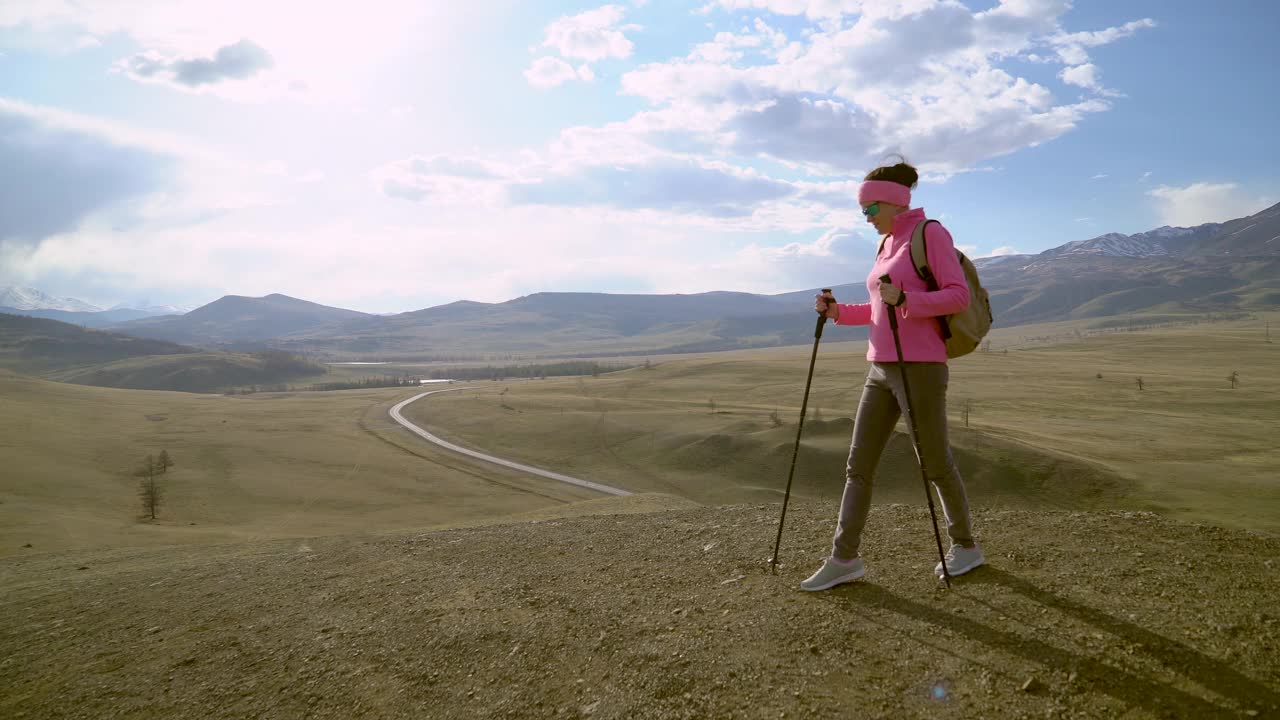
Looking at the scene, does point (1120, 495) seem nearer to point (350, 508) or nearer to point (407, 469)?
point (350, 508)

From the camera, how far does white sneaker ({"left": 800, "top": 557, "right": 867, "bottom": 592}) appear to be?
5.84 meters

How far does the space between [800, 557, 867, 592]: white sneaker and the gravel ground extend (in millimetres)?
118

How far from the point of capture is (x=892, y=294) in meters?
5.29

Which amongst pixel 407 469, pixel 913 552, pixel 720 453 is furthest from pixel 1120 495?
pixel 407 469

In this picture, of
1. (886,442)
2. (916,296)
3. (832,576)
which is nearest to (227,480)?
(832,576)

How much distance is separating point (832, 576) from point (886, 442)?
1243mm

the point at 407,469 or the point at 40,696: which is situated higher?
the point at 40,696

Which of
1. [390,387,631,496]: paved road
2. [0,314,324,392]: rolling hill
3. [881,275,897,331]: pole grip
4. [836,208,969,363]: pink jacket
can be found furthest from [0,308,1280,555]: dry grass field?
[0,314,324,392]: rolling hill

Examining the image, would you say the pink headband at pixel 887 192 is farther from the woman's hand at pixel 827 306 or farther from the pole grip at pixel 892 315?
the woman's hand at pixel 827 306

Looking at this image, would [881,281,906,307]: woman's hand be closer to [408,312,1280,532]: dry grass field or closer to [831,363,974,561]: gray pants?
[831,363,974,561]: gray pants

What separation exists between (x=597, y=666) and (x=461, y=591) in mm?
2761

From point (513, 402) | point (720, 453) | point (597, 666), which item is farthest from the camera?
point (513, 402)

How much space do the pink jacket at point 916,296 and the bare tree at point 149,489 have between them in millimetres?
37245

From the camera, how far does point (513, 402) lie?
267 feet
